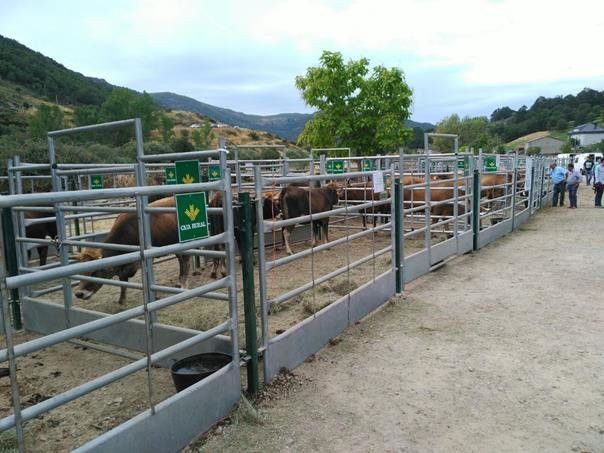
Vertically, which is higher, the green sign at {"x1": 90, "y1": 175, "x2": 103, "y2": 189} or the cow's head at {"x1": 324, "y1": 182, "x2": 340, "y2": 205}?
the green sign at {"x1": 90, "y1": 175, "x2": 103, "y2": 189}

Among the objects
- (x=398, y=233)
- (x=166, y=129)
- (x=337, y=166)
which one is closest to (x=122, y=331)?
(x=398, y=233)

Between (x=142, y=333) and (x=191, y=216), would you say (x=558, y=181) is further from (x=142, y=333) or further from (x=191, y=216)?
(x=191, y=216)

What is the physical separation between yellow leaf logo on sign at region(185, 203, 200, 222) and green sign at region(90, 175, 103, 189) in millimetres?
6889

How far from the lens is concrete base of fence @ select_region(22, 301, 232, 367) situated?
396 centimetres

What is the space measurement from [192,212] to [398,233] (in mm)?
3693

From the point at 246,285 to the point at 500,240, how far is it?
810 centimetres

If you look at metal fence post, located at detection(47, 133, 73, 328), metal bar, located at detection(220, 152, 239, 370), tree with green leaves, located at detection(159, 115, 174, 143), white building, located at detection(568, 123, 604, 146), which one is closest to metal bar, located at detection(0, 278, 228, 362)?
metal bar, located at detection(220, 152, 239, 370)

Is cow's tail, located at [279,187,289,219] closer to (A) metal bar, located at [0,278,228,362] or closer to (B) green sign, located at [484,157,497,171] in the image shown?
(B) green sign, located at [484,157,497,171]

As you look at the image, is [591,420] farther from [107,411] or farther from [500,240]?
[500,240]

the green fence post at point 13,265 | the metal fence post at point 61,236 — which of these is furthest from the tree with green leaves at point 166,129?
the metal fence post at point 61,236

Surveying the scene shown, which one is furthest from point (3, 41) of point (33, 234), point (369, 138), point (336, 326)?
point (336, 326)

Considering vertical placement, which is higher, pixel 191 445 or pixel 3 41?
pixel 3 41

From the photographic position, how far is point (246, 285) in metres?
3.54

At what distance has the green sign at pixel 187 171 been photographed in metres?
3.91
